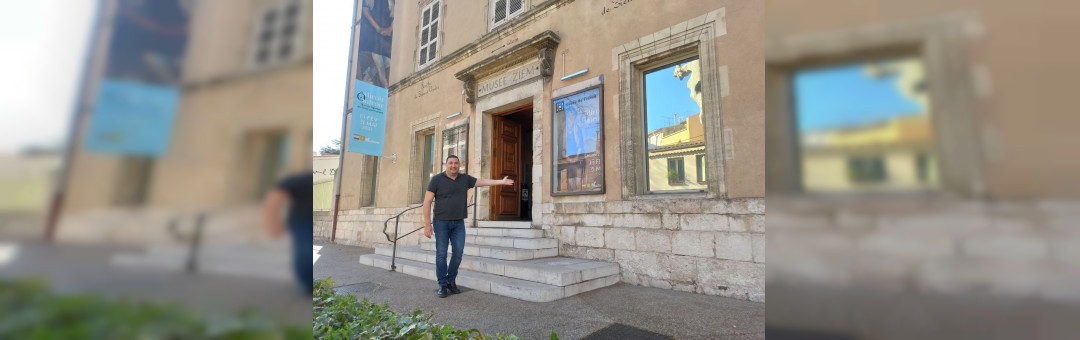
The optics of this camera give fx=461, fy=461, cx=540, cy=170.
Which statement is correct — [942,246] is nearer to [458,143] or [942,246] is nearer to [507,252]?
[507,252]

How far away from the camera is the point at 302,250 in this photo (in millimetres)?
552

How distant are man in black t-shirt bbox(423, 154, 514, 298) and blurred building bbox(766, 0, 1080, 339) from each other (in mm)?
3772

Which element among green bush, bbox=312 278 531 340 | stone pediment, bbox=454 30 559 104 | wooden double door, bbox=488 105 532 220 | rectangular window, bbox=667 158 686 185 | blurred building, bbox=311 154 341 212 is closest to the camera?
blurred building, bbox=311 154 341 212

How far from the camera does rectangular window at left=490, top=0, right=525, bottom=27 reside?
258 inches

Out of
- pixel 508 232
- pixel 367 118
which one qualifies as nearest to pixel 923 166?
pixel 508 232

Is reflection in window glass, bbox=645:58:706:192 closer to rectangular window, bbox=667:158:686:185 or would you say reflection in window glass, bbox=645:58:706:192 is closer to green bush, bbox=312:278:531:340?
rectangular window, bbox=667:158:686:185

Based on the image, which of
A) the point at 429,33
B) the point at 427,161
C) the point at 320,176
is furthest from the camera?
the point at 429,33

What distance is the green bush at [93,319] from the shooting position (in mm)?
442

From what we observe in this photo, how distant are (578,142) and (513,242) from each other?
1.35m

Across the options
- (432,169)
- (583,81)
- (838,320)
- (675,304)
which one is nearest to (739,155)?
(675,304)

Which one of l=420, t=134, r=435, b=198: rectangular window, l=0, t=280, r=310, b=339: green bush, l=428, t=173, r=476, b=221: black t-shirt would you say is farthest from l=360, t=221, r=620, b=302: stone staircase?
l=0, t=280, r=310, b=339: green bush

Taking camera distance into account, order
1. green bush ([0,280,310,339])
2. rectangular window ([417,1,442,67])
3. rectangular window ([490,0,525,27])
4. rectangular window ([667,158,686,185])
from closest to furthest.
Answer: green bush ([0,280,310,339]), rectangular window ([667,158,686,185]), rectangular window ([490,0,525,27]), rectangular window ([417,1,442,67])

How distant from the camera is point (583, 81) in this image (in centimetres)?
526

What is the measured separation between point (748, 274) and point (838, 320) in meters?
3.66
